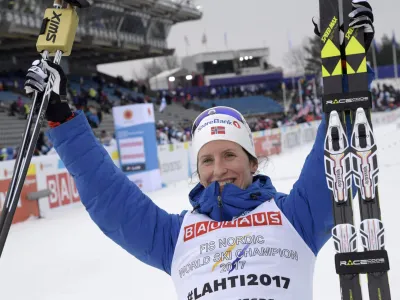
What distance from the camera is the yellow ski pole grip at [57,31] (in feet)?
8.39

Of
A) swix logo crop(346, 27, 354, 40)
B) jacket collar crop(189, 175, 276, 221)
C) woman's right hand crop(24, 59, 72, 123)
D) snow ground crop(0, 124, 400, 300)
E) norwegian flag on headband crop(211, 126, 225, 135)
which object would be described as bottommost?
snow ground crop(0, 124, 400, 300)

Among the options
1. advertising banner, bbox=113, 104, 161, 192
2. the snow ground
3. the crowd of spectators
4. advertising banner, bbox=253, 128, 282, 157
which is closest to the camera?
the snow ground

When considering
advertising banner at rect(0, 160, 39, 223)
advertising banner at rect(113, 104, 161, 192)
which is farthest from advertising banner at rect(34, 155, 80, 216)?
advertising banner at rect(113, 104, 161, 192)

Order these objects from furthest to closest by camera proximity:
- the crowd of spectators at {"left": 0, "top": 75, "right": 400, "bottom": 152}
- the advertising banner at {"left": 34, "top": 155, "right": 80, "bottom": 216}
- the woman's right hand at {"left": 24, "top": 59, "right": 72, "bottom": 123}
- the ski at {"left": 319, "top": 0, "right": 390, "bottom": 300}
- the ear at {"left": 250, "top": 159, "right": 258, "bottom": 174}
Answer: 1. the crowd of spectators at {"left": 0, "top": 75, "right": 400, "bottom": 152}
2. the advertising banner at {"left": 34, "top": 155, "right": 80, "bottom": 216}
3. the ear at {"left": 250, "top": 159, "right": 258, "bottom": 174}
4. the woman's right hand at {"left": 24, "top": 59, "right": 72, "bottom": 123}
5. the ski at {"left": 319, "top": 0, "right": 390, "bottom": 300}

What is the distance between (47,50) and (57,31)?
0.10 metres

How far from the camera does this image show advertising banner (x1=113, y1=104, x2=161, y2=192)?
12242 mm

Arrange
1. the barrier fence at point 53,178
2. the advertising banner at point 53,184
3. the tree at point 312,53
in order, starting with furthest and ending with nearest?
the tree at point 312,53 → the advertising banner at point 53,184 → the barrier fence at point 53,178

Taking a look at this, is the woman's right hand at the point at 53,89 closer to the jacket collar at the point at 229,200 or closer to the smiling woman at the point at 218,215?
the smiling woman at the point at 218,215

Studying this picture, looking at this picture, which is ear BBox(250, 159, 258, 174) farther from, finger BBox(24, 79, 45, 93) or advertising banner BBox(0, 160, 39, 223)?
advertising banner BBox(0, 160, 39, 223)

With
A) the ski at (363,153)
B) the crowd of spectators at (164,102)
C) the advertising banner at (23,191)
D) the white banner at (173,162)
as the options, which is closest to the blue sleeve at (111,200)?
the ski at (363,153)

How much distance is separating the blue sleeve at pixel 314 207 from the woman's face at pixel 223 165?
26 cm

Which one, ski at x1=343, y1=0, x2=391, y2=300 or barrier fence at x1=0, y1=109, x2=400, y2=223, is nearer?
ski at x1=343, y1=0, x2=391, y2=300

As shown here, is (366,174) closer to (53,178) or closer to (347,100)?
(347,100)

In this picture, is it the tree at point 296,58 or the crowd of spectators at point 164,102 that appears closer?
the crowd of spectators at point 164,102
